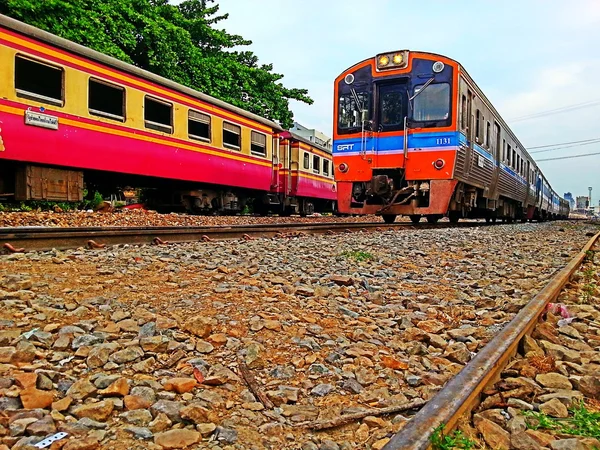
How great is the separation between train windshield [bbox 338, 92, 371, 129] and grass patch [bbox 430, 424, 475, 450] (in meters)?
8.35

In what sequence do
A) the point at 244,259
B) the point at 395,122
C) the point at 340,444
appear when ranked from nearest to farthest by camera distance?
the point at 340,444 → the point at 244,259 → the point at 395,122

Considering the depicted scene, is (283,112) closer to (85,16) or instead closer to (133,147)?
(85,16)

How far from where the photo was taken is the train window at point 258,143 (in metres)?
12.9

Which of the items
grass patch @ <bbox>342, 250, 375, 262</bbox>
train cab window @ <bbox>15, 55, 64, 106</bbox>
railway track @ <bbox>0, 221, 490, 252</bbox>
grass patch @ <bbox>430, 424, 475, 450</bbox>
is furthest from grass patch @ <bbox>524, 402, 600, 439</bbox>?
train cab window @ <bbox>15, 55, 64, 106</bbox>

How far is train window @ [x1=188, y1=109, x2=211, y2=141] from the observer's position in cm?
1038

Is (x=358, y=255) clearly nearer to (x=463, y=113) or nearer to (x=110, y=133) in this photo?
(x=463, y=113)

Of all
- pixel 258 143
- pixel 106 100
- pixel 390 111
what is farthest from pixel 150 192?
pixel 390 111

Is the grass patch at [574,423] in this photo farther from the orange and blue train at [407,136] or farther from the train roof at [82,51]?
the train roof at [82,51]

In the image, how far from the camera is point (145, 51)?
52.4ft

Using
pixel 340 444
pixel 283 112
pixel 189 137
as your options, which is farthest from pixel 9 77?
pixel 283 112

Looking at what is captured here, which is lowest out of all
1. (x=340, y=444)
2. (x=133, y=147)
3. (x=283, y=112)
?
(x=340, y=444)

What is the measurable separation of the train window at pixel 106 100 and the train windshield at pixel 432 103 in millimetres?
5718

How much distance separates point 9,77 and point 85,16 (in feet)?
26.5

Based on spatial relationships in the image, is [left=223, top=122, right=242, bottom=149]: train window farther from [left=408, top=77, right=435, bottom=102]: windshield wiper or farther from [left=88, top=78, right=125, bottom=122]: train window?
[left=408, top=77, right=435, bottom=102]: windshield wiper
